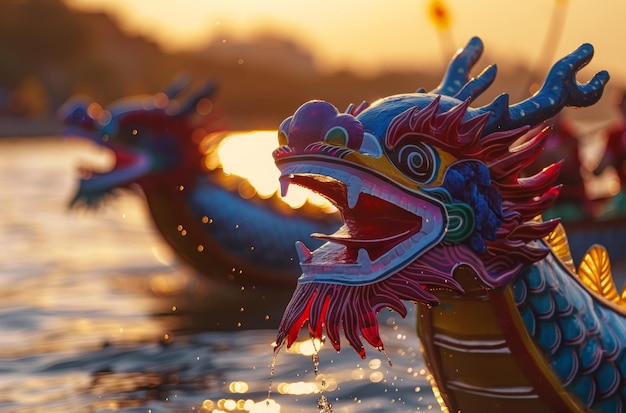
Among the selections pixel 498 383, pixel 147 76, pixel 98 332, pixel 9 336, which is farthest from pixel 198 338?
pixel 147 76

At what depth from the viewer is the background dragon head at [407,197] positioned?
301 cm

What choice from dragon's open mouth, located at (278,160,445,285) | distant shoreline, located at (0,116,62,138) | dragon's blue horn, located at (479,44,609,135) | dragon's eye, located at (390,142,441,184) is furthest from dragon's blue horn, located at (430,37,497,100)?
distant shoreline, located at (0,116,62,138)

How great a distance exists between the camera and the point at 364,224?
124 inches

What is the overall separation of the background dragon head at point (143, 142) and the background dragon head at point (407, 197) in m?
6.75

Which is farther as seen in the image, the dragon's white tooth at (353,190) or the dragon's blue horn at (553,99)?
the dragon's blue horn at (553,99)

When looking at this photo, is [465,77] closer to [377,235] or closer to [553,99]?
[553,99]

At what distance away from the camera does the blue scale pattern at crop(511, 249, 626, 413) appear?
3311mm

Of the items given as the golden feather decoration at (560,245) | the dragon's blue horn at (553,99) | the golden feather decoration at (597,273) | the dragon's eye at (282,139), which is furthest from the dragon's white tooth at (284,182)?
the golden feather decoration at (597,273)

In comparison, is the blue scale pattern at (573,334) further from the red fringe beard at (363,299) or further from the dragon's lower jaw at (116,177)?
the dragon's lower jaw at (116,177)

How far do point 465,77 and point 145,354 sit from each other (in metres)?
4.19

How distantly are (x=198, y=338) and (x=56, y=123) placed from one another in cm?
5241

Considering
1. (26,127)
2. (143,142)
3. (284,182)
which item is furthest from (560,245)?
(26,127)

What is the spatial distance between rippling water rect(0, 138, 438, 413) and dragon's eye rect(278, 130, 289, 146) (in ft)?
8.70

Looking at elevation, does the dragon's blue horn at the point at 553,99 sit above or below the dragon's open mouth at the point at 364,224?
above
